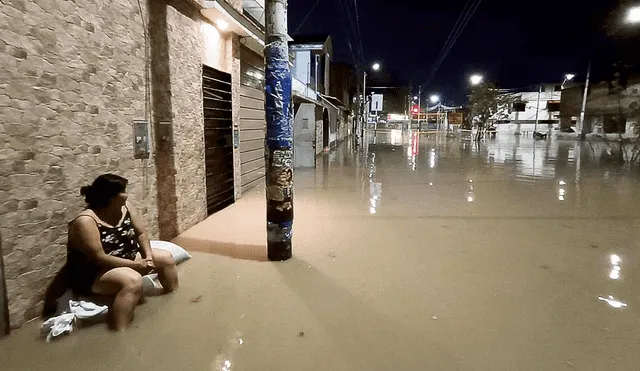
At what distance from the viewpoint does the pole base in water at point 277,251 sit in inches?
205

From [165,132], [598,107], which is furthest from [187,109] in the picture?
[598,107]

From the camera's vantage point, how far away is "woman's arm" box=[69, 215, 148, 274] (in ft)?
11.1

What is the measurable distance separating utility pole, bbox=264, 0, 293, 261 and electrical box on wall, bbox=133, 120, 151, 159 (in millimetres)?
1518

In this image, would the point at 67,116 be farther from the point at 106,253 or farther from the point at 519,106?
the point at 519,106

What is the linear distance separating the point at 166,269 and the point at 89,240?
918 millimetres

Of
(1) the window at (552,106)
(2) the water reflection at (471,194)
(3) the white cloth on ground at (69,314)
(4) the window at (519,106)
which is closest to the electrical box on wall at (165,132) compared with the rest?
(3) the white cloth on ground at (69,314)

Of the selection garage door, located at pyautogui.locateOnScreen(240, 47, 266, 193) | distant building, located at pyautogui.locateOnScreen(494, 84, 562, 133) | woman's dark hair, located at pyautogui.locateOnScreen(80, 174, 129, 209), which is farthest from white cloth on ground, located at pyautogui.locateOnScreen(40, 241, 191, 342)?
distant building, located at pyautogui.locateOnScreen(494, 84, 562, 133)

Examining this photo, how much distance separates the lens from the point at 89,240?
340 centimetres

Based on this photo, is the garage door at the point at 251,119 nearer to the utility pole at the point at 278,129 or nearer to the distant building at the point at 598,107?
the utility pole at the point at 278,129

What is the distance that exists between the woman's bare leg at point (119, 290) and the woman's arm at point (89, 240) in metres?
0.10

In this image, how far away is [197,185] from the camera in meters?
6.94

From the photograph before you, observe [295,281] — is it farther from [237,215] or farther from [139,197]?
[237,215]

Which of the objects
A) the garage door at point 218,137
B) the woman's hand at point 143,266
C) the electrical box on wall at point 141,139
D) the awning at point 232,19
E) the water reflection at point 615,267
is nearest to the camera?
the woman's hand at point 143,266

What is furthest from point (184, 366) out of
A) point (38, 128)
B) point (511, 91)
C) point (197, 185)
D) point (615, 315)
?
point (511, 91)
